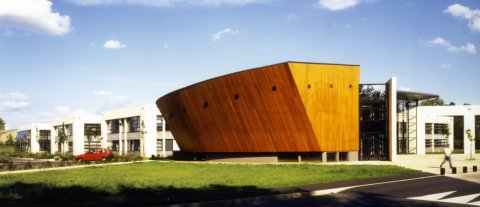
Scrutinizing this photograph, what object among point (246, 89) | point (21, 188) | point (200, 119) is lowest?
point (21, 188)

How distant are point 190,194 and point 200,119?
72.5 ft

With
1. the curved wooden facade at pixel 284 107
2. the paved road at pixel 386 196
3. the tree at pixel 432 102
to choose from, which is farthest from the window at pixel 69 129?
the tree at pixel 432 102

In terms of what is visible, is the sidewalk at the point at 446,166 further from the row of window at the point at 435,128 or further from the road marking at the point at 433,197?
the row of window at the point at 435,128

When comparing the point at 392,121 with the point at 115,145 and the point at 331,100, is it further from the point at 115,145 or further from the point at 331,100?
the point at 115,145

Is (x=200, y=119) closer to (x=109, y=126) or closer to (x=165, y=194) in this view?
(x=165, y=194)

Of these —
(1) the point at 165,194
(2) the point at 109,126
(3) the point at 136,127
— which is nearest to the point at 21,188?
(1) the point at 165,194

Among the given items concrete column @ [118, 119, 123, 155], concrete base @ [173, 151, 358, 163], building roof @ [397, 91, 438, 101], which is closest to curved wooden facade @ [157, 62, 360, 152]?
concrete base @ [173, 151, 358, 163]

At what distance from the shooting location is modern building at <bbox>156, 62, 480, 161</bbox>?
3294 cm

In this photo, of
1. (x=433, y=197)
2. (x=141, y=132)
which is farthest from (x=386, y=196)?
(x=141, y=132)

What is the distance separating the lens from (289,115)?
109 feet

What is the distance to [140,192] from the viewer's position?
1603 cm

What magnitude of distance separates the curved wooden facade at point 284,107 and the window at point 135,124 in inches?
1015

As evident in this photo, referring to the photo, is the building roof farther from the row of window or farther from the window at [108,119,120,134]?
the window at [108,119,120,134]

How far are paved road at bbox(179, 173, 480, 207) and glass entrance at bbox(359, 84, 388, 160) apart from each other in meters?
19.7
